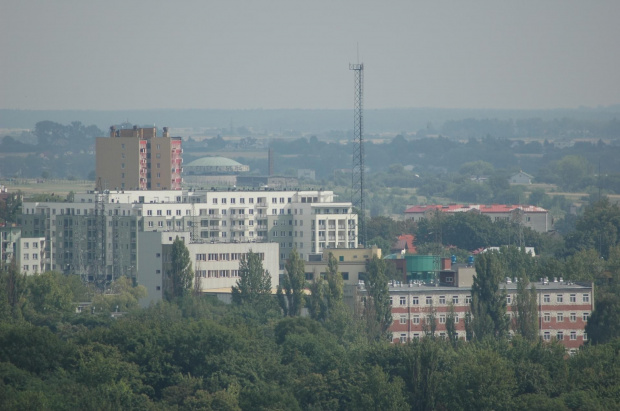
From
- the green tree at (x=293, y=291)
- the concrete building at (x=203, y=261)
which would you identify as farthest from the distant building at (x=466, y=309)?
the concrete building at (x=203, y=261)

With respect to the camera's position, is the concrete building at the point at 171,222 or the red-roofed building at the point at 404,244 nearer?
the concrete building at the point at 171,222

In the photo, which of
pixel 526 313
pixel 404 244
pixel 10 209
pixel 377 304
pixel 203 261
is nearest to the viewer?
pixel 526 313

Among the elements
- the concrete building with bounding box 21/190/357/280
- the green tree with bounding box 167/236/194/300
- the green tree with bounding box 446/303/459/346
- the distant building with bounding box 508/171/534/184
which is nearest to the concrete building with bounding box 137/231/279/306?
the green tree with bounding box 167/236/194/300

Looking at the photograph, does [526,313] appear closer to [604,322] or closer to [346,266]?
[604,322]

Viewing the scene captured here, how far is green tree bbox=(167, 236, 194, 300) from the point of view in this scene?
60.2m

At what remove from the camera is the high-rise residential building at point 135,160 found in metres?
96.2

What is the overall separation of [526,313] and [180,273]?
1334 centimetres

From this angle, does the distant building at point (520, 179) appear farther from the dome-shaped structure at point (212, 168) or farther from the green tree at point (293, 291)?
the green tree at point (293, 291)

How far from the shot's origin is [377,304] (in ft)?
181

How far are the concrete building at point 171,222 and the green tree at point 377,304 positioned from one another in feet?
61.1

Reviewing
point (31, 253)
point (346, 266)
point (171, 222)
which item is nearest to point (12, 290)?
point (346, 266)

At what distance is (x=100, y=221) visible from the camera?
3027 inches

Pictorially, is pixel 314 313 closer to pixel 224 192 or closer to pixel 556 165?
pixel 224 192

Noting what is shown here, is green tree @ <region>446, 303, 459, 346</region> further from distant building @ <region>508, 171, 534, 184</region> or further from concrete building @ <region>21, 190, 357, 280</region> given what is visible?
distant building @ <region>508, 171, 534, 184</region>
